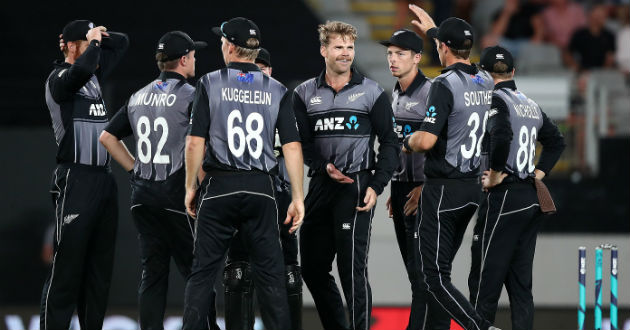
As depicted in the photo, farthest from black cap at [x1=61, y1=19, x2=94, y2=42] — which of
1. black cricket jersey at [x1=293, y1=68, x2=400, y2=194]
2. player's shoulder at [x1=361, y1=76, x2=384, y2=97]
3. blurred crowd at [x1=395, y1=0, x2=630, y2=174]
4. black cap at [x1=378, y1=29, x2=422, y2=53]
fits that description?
blurred crowd at [x1=395, y1=0, x2=630, y2=174]

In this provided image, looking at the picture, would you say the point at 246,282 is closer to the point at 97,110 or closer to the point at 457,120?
the point at 97,110

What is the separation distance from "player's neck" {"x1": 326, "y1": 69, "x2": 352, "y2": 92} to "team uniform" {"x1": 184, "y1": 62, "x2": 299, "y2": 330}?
796mm

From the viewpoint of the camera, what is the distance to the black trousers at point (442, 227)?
662cm

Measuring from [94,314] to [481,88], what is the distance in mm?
2935

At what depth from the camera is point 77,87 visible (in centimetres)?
680

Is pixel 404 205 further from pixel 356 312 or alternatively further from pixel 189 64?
pixel 189 64

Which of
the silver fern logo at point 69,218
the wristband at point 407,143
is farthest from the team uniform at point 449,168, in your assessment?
the silver fern logo at point 69,218

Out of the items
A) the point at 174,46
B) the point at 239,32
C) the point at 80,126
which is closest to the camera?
the point at 239,32

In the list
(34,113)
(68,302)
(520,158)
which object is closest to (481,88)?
(520,158)

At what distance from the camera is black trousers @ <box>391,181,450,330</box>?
6.93 meters

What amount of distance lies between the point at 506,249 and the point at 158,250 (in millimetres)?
2226

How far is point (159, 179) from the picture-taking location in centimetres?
666

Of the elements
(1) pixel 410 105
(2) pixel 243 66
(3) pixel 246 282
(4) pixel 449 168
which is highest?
(2) pixel 243 66

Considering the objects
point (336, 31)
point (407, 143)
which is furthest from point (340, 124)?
point (336, 31)
